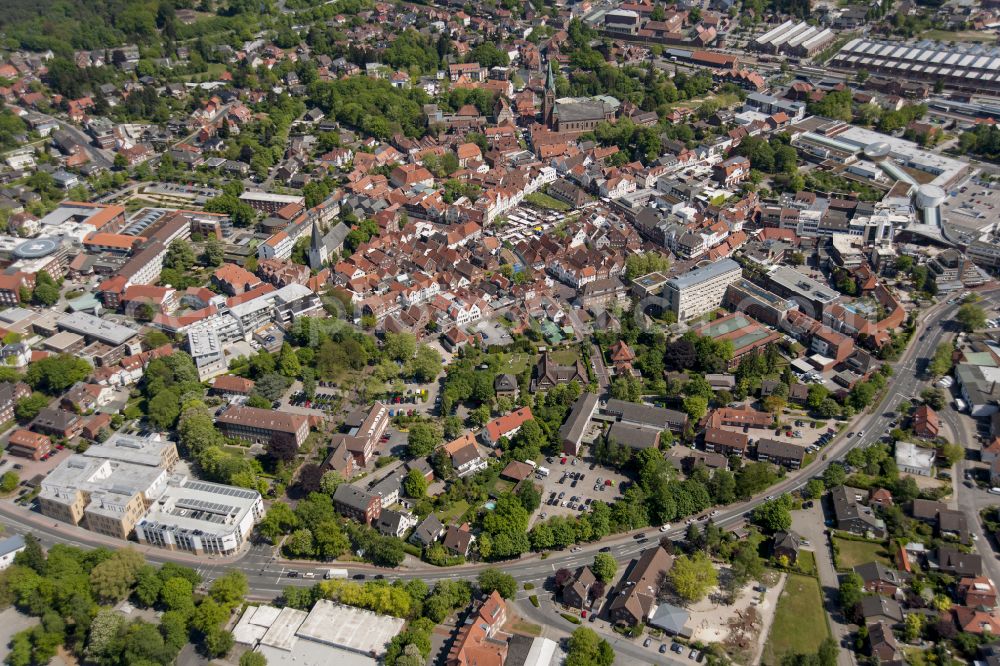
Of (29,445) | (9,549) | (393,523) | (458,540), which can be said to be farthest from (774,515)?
(29,445)

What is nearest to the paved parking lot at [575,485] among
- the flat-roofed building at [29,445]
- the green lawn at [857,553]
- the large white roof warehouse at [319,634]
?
the large white roof warehouse at [319,634]

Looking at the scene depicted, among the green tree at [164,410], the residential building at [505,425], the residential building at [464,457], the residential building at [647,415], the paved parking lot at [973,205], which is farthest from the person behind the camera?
the paved parking lot at [973,205]

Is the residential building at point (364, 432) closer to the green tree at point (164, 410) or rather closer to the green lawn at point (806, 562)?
the green tree at point (164, 410)

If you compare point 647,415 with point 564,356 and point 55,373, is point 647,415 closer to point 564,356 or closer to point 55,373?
point 564,356

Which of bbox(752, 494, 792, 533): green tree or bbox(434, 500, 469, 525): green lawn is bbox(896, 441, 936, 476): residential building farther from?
bbox(434, 500, 469, 525): green lawn

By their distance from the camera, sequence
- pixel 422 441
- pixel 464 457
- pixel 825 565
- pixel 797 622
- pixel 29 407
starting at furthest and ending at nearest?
pixel 29 407
pixel 422 441
pixel 464 457
pixel 825 565
pixel 797 622
